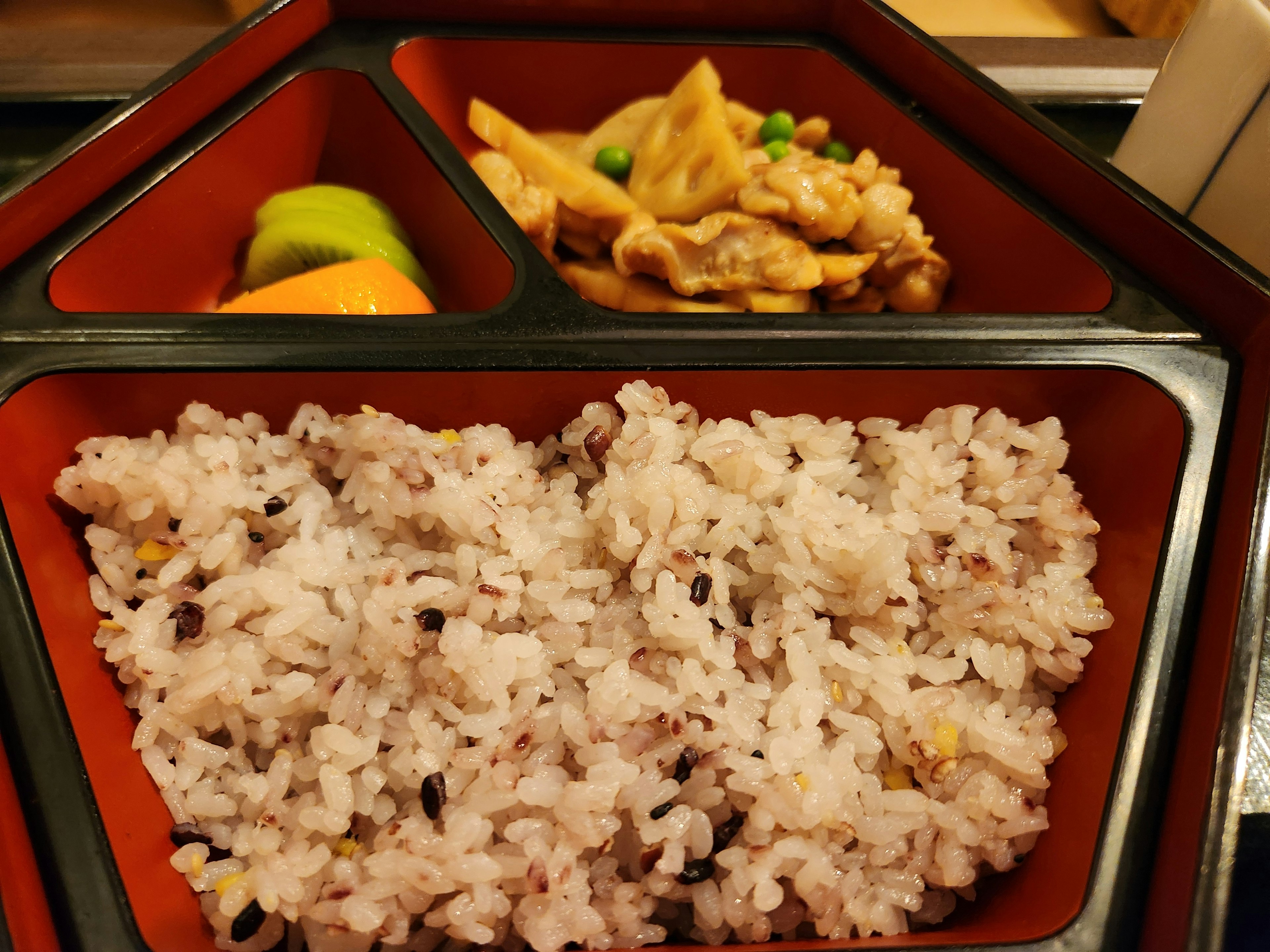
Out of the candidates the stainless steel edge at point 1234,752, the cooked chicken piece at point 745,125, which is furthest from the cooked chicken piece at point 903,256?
the stainless steel edge at point 1234,752

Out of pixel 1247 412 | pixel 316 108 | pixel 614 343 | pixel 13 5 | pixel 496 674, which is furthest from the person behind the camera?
pixel 13 5

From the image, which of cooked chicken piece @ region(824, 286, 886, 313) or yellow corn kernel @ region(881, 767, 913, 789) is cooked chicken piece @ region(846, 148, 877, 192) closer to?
cooked chicken piece @ region(824, 286, 886, 313)

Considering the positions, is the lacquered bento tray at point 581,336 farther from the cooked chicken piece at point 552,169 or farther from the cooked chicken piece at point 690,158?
the cooked chicken piece at point 690,158

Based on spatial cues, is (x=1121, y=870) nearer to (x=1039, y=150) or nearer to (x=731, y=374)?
(x=731, y=374)

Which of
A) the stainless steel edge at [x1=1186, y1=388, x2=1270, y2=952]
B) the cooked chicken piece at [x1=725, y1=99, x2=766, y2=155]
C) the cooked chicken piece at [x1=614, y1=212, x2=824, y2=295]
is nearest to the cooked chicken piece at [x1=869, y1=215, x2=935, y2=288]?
the cooked chicken piece at [x1=614, y1=212, x2=824, y2=295]

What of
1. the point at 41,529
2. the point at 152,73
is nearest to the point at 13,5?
the point at 152,73
